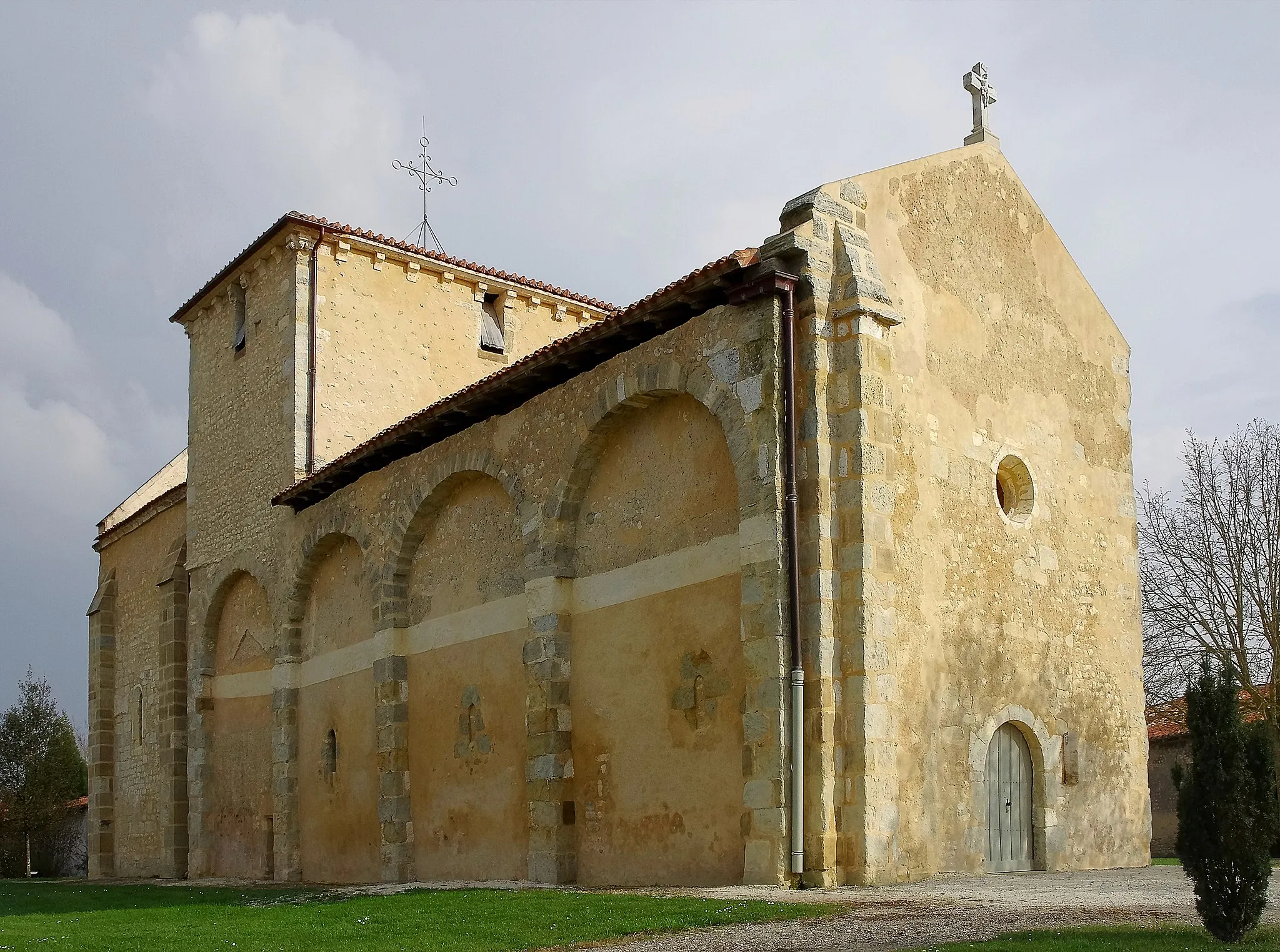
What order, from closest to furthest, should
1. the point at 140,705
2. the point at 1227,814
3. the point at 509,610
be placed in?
the point at 1227,814 → the point at 509,610 → the point at 140,705

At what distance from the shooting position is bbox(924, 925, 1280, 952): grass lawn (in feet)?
24.0

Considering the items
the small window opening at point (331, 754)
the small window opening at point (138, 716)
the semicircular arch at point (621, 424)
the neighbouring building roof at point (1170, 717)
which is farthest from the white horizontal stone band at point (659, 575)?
the small window opening at point (138, 716)

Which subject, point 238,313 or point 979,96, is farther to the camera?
point 238,313

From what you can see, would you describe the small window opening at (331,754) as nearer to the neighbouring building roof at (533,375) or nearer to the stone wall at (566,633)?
the stone wall at (566,633)

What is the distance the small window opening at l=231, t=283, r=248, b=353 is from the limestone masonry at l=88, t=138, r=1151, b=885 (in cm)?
263

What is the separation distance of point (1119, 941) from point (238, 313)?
19607 mm

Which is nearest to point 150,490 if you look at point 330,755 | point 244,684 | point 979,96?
point 244,684

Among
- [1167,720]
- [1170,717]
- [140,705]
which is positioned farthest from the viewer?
[140,705]

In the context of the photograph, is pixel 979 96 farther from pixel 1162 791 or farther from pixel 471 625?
pixel 1162 791

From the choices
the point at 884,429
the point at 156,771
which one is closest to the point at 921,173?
the point at 884,429

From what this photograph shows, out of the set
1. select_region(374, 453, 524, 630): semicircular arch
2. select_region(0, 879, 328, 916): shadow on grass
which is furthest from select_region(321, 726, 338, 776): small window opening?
select_region(374, 453, 524, 630): semicircular arch

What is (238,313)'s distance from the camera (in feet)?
77.4

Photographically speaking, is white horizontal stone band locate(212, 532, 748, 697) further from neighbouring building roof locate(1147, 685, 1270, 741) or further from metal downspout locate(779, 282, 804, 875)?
neighbouring building roof locate(1147, 685, 1270, 741)

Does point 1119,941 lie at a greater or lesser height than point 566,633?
lesser
